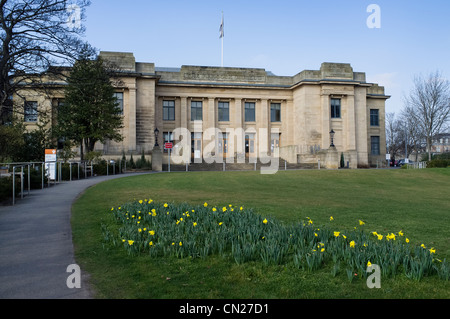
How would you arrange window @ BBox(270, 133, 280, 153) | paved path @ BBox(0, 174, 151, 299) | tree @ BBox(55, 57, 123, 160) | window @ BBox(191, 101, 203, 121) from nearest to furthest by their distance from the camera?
paved path @ BBox(0, 174, 151, 299) < tree @ BBox(55, 57, 123, 160) < window @ BBox(191, 101, 203, 121) < window @ BBox(270, 133, 280, 153)

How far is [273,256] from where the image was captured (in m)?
5.20

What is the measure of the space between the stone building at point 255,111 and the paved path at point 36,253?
35072 millimetres

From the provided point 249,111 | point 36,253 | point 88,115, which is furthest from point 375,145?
point 36,253

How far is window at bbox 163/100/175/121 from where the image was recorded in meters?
47.6

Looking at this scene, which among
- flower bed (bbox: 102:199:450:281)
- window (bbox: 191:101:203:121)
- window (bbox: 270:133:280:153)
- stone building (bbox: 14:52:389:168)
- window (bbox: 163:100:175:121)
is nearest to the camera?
flower bed (bbox: 102:199:450:281)

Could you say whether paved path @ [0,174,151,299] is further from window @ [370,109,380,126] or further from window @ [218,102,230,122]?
window @ [370,109,380,126]

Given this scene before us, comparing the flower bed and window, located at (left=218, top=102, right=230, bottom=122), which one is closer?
the flower bed

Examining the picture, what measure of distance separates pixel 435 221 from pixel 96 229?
26.8 ft

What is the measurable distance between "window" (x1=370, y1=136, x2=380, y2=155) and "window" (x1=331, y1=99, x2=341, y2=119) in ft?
29.7

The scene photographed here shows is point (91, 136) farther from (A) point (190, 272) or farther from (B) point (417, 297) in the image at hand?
(B) point (417, 297)

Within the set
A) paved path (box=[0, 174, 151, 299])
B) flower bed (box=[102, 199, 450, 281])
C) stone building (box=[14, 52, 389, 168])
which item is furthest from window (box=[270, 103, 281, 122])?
flower bed (box=[102, 199, 450, 281])

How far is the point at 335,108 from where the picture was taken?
48.5 m

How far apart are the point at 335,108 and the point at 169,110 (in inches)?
904
